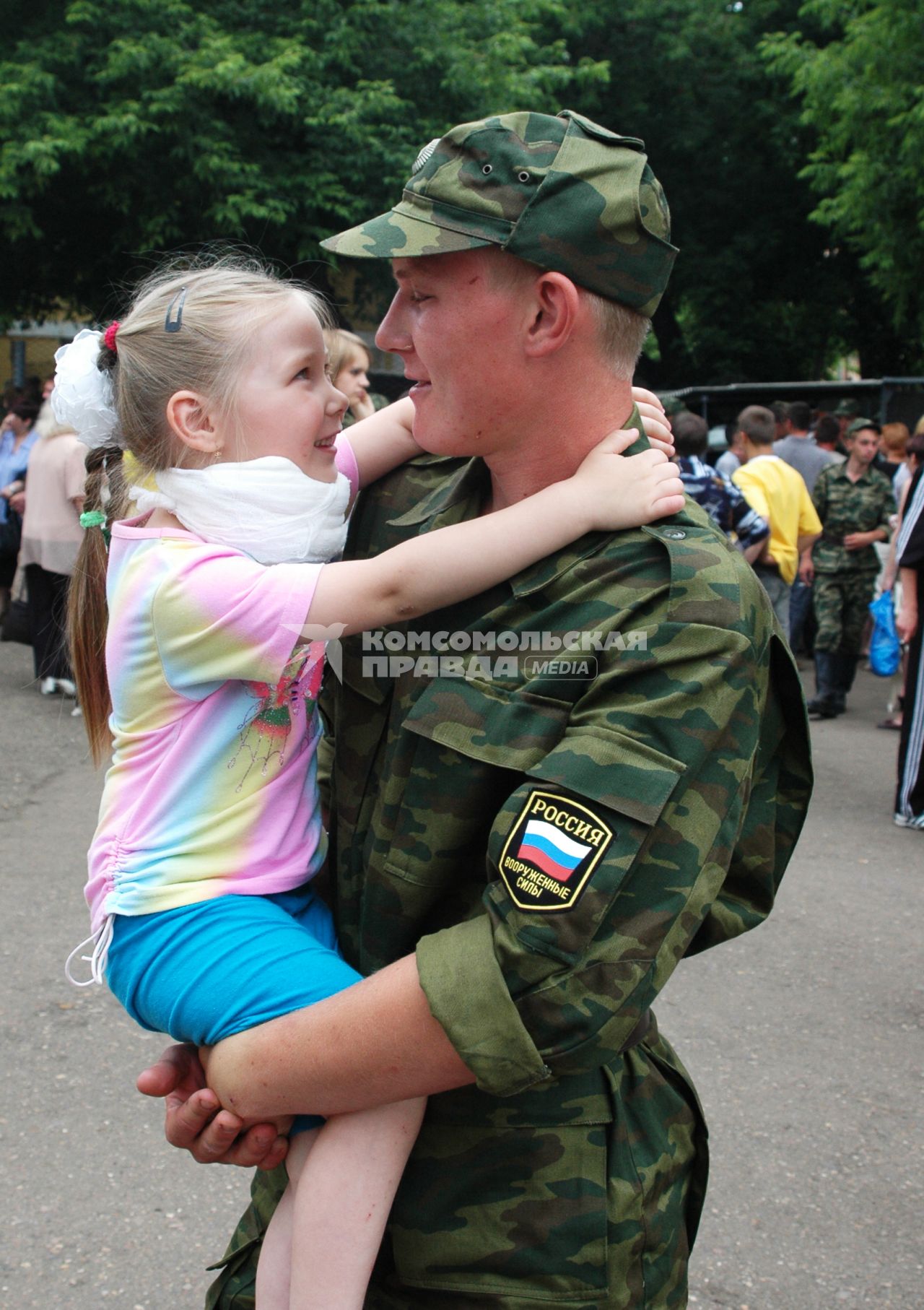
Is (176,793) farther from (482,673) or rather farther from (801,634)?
(801,634)

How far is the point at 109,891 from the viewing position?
1.70m

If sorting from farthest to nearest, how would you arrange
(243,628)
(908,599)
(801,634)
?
(801,634)
(908,599)
(243,628)

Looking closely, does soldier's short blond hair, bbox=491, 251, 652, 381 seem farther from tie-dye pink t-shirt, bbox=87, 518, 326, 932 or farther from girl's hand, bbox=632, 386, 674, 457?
tie-dye pink t-shirt, bbox=87, 518, 326, 932

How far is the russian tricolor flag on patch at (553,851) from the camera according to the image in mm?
1278

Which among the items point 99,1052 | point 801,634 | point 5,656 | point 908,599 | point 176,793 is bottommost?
point 5,656

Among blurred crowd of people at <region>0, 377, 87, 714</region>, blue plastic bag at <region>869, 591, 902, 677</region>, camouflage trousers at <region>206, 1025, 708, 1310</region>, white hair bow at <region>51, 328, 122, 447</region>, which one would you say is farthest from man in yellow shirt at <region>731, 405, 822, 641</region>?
camouflage trousers at <region>206, 1025, 708, 1310</region>

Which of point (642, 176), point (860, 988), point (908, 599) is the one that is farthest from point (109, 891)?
point (908, 599)

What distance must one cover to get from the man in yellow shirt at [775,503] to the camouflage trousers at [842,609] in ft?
1.68

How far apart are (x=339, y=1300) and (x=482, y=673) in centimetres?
73

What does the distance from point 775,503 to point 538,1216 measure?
758cm

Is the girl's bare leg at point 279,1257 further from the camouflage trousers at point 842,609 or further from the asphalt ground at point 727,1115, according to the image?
the camouflage trousers at point 842,609

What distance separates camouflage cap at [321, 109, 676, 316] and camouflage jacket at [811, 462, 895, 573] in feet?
27.2

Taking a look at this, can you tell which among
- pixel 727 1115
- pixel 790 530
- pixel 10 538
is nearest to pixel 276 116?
pixel 10 538

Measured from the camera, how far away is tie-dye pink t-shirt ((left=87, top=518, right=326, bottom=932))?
166 centimetres
